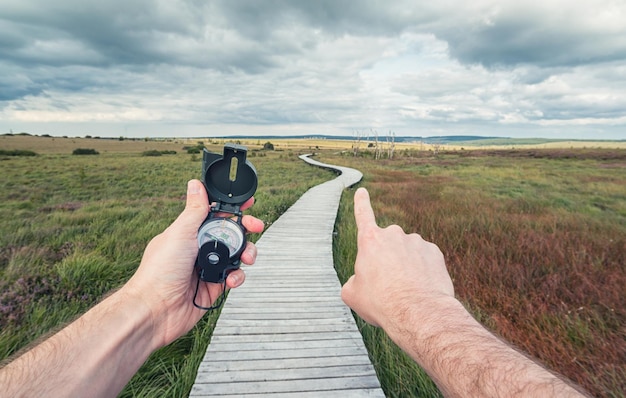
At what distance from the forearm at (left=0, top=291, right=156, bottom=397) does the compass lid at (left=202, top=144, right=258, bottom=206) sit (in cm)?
77

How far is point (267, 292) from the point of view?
4633mm

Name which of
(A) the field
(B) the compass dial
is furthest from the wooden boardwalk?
(B) the compass dial

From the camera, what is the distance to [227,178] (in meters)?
2.04

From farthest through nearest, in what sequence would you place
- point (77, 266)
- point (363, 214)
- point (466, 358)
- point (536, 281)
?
1. point (536, 281)
2. point (77, 266)
3. point (363, 214)
4. point (466, 358)

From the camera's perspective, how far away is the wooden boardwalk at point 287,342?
269 centimetres

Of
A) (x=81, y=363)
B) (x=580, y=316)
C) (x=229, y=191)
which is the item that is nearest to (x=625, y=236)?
(x=580, y=316)

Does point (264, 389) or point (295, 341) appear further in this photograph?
point (295, 341)

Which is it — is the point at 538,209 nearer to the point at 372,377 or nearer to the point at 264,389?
the point at 372,377

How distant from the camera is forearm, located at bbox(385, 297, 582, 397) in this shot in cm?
89

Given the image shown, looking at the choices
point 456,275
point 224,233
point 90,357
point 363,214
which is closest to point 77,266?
point 224,233

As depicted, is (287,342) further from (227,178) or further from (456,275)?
(456,275)

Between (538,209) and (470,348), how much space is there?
11153mm

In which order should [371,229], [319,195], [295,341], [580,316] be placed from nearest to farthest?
1. [371,229]
2. [295,341]
3. [580,316]
4. [319,195]

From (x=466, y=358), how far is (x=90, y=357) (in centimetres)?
143
